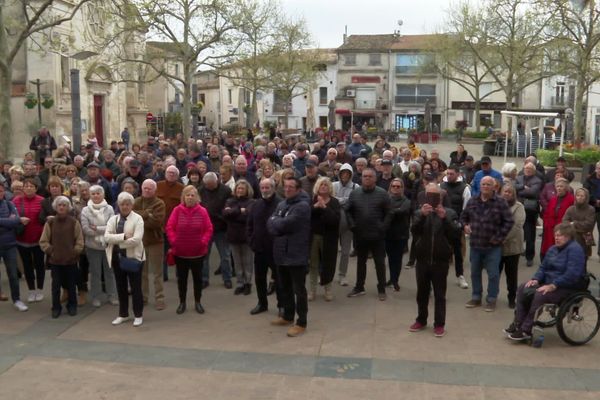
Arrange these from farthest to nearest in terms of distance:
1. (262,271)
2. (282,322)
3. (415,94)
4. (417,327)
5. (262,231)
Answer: (415,94), (262,271), (262,231), (282,322), (417,327)

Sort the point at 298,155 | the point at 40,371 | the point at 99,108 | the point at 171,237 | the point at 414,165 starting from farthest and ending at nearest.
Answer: the point at 99,108
the point at 298,155
the point at 414,165
the point at 171,237
the point at 40,371

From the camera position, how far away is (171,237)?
320 inches

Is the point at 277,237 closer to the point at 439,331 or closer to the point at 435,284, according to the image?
the point at 435,284

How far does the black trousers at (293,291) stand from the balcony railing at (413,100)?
57.4 meters

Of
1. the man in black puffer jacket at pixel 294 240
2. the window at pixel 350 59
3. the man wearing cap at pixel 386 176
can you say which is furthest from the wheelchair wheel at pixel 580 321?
the window at pixel 350 59

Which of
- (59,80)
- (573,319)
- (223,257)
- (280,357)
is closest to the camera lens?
(280,357)

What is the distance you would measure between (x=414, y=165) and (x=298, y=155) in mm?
2775

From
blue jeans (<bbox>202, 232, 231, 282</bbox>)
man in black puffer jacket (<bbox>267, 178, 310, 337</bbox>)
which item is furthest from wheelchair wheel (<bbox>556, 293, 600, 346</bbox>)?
blue jeans (<bbox>202, 232, 231, 282</bbox>)

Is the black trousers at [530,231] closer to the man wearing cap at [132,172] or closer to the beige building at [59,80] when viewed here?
the man wearing cap at [132,172]

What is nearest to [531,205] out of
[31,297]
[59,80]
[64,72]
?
[31,297]

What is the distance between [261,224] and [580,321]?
3776 millimetres

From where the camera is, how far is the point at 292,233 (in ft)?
24.1

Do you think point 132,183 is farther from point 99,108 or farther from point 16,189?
point 99,108

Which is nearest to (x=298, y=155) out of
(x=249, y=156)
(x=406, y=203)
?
(x=249, y=156)
